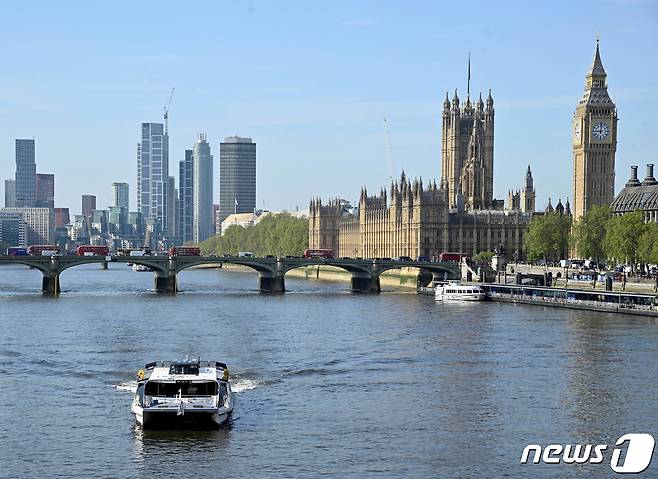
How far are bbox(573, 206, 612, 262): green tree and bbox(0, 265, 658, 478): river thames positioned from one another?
184ft

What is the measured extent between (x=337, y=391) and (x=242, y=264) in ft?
290

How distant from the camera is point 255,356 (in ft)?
270

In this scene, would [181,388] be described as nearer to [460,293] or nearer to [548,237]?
[460,293]

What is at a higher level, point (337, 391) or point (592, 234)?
point (592, 234)

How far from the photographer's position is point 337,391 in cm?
6812

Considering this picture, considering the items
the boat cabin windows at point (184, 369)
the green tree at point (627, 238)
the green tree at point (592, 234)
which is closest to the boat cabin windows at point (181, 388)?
the boat cabin windows at point (184, 369)

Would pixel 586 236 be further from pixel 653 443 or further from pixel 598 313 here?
pixel 653 443

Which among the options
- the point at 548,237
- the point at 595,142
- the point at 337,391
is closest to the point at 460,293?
the point at 548,237

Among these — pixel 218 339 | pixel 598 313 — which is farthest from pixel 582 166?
pixel 218 339

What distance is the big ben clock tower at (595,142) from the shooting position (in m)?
194

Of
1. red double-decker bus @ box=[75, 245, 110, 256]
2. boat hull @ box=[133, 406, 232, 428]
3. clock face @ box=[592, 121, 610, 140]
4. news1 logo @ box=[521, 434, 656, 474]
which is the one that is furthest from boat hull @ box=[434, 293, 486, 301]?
news1 logo @ box=[521, 434, 656, 474]

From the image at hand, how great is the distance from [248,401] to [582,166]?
13783cm

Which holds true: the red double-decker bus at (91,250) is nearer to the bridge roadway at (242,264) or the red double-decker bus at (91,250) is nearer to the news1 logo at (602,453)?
the bridge roadway at (242,264)

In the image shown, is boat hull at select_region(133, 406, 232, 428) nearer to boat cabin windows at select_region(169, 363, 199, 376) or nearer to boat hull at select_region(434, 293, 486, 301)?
boat cabin windows at select_region(169, 363, 199, 376)
